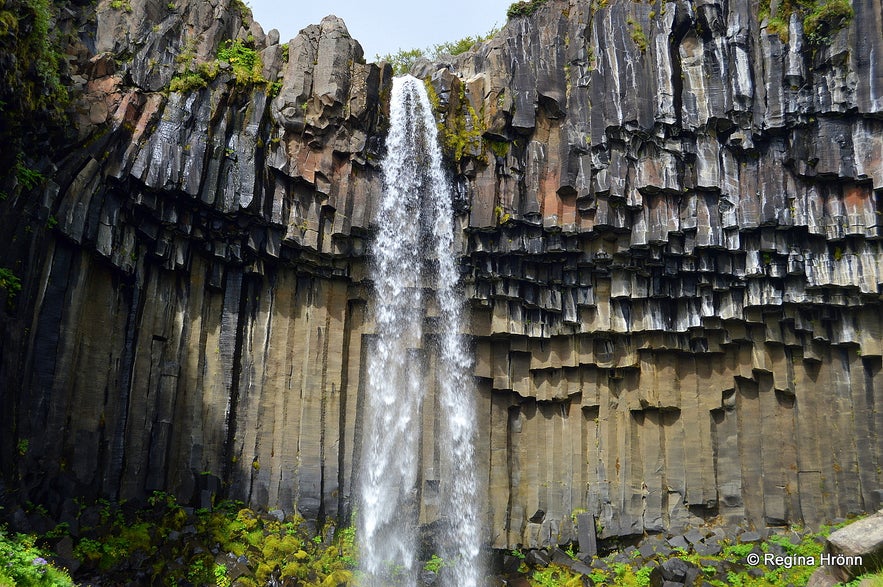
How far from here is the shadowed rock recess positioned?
49.6ft

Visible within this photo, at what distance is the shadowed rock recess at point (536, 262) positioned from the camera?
49.6 ft

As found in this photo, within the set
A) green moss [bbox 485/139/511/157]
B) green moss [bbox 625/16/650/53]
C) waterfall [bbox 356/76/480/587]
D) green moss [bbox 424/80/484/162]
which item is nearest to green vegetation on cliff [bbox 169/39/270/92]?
waterfall [bbox 356/76/480/587]

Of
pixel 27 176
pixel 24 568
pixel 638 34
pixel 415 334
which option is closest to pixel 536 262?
pixel 415 334

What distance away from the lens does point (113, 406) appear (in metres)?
14.3

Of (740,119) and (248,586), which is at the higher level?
(740,119)

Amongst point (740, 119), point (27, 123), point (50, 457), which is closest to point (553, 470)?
point (740, 119)

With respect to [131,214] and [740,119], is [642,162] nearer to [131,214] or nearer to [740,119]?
[740,119]

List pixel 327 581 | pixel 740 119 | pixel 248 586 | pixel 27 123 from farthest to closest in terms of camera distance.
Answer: pixel 740 119
pixel 327 581
pixel 248 586
pixel 27 123

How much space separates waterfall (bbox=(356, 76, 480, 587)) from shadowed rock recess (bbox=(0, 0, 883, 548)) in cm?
35

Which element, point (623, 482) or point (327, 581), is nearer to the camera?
point (327, 581)

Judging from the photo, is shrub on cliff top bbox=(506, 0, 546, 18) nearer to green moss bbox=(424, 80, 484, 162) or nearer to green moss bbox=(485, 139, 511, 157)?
green moss bbox=(424, 80, 484, 162)

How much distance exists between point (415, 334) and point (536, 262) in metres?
3.38

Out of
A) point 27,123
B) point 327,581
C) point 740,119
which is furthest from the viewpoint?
point 740,119

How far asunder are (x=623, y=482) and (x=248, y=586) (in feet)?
29.1
